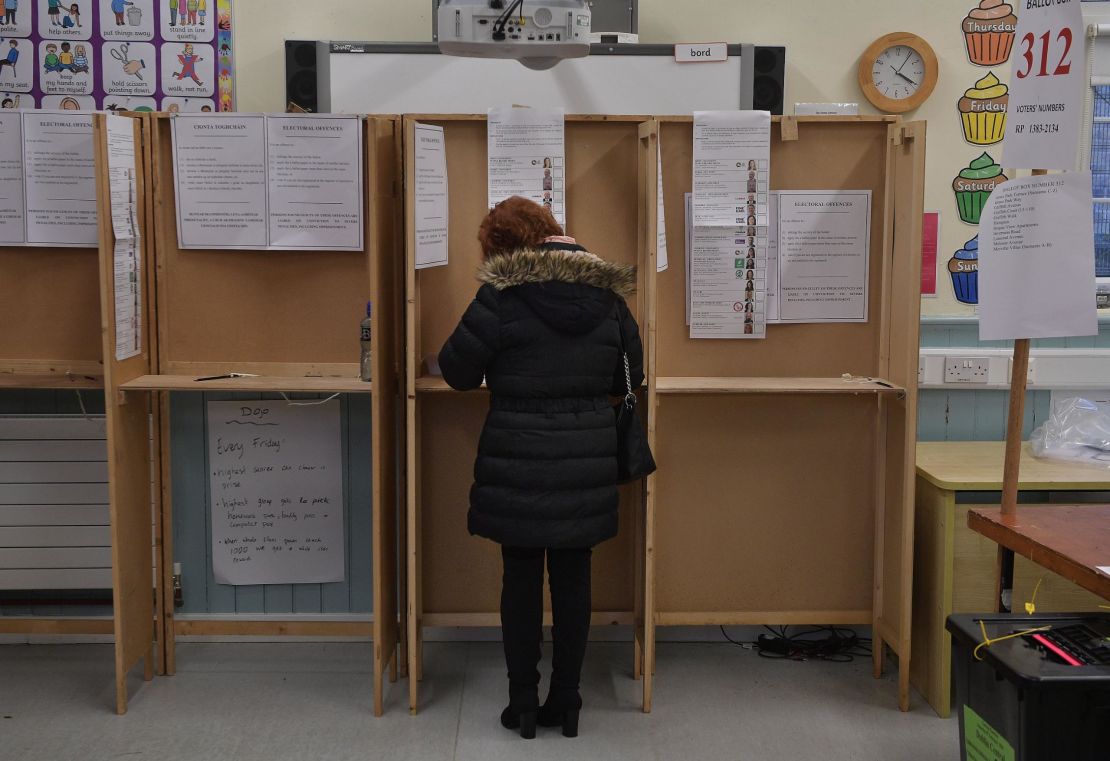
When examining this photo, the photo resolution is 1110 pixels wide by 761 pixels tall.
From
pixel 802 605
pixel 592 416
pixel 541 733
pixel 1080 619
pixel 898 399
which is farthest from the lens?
pixel 802 605

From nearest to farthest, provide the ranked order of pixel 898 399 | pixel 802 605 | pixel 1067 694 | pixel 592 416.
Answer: pixel 1067 694 → pixel 592 416 → pixel 898 399 → pixel 802 605

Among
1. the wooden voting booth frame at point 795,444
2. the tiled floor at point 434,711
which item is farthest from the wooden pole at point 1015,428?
the tiled floor at point 434,711

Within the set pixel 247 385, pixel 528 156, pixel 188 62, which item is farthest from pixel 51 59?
pixel 528 156

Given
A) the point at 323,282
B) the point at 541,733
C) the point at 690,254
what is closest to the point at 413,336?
the point at 323,282

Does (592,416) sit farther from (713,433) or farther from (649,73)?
(649,73)

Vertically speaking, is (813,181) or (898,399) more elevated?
(813,181)

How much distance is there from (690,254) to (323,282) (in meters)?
1.08

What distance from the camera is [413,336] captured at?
2900 millimetres

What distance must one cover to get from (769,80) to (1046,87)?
1499mm

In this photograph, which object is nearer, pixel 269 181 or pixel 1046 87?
pixel 1046 87

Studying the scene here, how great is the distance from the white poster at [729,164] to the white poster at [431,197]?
0.72 metres

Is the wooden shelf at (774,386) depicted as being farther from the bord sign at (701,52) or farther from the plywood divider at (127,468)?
the plywood divider at (127,468)

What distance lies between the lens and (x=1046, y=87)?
84.4 inches

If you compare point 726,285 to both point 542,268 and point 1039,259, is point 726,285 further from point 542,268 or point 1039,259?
point 1039,259
